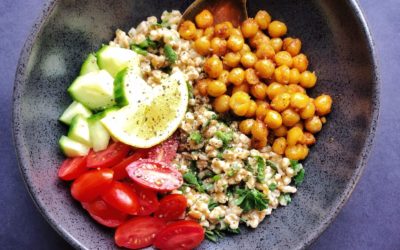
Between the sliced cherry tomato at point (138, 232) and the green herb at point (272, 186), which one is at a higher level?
the green herb at point (272, 186)

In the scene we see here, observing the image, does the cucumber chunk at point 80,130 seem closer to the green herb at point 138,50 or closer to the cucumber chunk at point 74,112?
the cucumber chunk at point 74,112

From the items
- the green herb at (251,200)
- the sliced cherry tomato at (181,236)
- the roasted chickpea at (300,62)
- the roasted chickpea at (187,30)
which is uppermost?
the roasted chickpea at (187,30)

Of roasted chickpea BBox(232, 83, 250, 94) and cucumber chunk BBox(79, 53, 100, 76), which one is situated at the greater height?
A: cucumber chunk BBox(79, 53, 100, 76)

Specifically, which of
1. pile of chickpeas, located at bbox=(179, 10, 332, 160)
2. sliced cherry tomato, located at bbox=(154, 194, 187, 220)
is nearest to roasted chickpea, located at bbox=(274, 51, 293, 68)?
pile of chickpeas, located at bbox=(179, 10, 332, 160)

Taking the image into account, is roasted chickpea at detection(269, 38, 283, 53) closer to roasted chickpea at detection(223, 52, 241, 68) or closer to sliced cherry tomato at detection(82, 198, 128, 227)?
roasted chickpea at detection(223, 52, 241, 68)

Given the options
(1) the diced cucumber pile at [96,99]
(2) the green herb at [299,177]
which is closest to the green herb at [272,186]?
(2) the green herb at [299,177]

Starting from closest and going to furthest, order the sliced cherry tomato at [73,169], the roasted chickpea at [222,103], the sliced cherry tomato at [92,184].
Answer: the sliced cherry tomato at [92,184], the sliced cherry tomato at [73,169], the roasted chickpea at [222,103]

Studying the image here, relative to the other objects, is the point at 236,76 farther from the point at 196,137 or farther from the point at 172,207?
the point at 172,207
